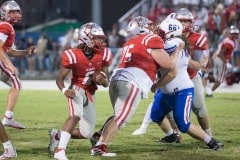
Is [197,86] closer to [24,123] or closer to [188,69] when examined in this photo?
[188,69]

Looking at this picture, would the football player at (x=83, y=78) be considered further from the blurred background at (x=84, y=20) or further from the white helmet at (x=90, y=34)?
the blurred background at (x=84, y=20)

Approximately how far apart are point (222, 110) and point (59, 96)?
4.52 meters

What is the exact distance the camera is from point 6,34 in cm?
994

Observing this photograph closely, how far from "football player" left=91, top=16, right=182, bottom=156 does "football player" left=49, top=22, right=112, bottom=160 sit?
0.20 metres

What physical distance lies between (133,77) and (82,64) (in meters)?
0.56

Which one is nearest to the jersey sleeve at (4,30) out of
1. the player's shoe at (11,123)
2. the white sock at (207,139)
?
the player's shoe at (11,123)

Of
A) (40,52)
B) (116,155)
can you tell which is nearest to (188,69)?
(116,155)

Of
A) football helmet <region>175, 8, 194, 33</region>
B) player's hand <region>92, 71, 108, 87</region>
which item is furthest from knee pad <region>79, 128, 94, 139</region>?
football helmet <region>175, 8, 194, 33</region>

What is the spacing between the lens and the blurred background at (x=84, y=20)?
2327 cm

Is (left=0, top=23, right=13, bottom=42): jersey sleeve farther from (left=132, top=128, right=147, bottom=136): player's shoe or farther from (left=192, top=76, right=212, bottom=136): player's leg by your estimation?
(left=192, top=76, right=212, bottom=136): player's leg

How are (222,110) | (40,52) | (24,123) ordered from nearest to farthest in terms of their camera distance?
(24,123) < (222,110) < (40,52)

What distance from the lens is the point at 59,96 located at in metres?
16.5

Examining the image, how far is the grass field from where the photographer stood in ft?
26.3

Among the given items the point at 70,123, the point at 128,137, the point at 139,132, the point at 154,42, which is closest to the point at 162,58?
the point at 154,42
